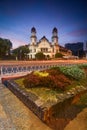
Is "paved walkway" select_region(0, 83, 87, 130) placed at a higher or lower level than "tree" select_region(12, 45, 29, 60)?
lower

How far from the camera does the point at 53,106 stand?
3.12 m

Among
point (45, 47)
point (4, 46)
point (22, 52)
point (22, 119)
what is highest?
point (45, 47)

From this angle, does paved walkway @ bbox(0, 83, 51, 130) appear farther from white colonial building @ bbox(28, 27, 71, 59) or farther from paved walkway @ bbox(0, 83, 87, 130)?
white colonial building @ bbox(28, 27, 71, 59)

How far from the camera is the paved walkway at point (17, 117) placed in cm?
280

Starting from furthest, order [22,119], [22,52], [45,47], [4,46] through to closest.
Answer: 1. [45,47]
2. [22,52]
3. [4,46]
4. [22,119]

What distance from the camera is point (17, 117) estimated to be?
3115 millimetres

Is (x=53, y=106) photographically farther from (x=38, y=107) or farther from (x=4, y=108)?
(x=4, y=108)

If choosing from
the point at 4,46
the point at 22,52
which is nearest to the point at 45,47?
the point at 22,52

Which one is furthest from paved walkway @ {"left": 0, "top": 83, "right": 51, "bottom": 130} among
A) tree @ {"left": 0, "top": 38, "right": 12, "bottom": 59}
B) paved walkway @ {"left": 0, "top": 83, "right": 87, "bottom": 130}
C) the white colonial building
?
the white colonial building

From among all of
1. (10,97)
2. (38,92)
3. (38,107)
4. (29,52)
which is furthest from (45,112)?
(29,52)

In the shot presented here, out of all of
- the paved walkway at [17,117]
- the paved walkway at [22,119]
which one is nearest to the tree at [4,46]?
the paved walkway at [17,117]

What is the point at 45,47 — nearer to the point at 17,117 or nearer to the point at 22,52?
the point at 22,52

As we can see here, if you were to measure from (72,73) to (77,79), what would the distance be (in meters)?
0.25

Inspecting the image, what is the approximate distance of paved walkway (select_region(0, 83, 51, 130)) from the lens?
9.18 feet
